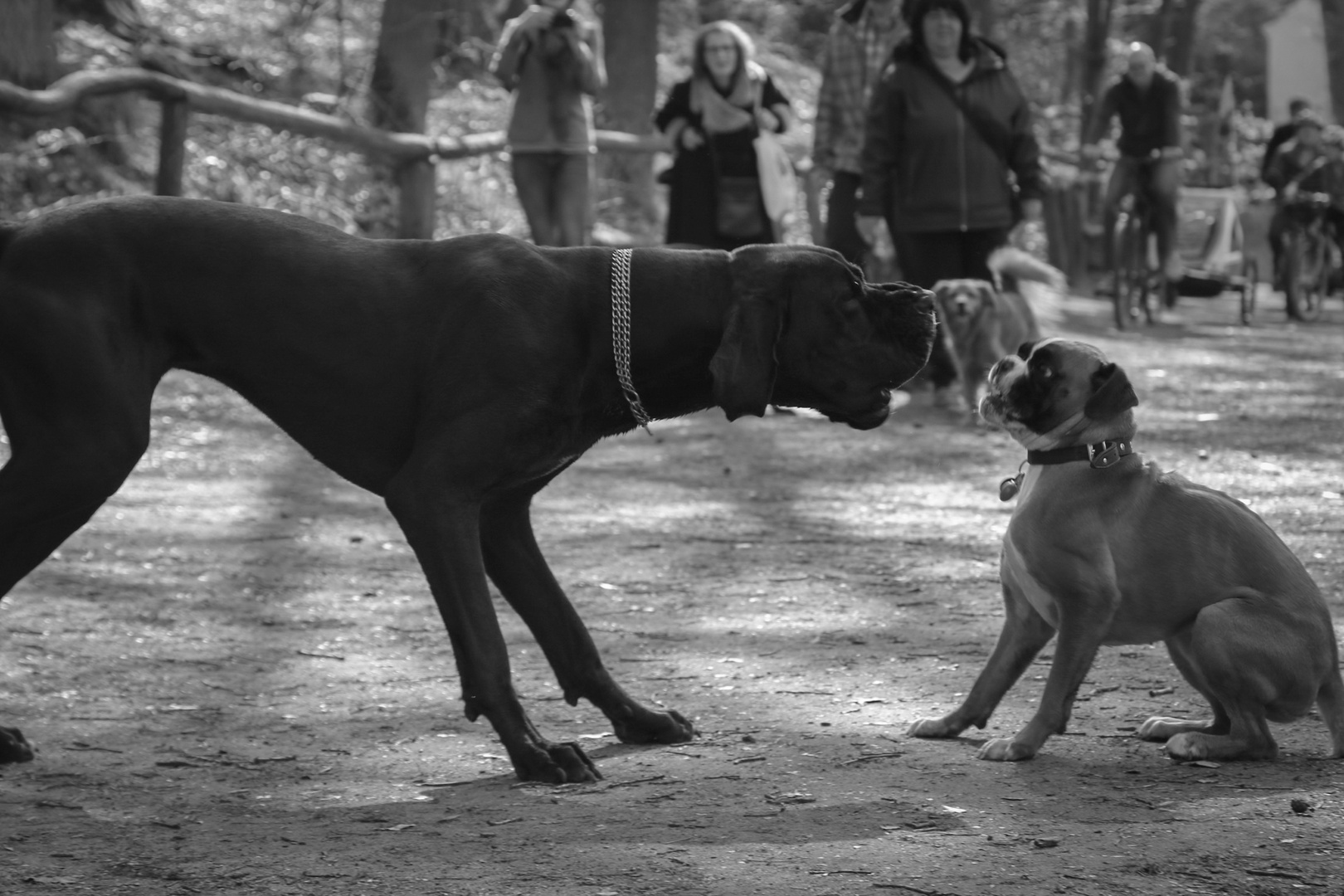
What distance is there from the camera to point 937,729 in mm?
4691

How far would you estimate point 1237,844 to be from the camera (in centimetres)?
363

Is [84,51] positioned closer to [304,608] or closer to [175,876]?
[304,608]

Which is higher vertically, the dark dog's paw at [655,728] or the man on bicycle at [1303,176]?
the man on bicycle at [1303,176]

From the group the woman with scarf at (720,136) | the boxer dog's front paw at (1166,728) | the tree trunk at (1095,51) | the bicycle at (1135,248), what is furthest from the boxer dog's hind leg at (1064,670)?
the tree trunk at (1095,51)

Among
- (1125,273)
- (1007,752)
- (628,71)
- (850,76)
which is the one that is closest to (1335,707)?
(1007,752)

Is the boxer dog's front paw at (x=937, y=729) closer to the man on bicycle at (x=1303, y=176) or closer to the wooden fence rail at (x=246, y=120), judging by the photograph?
the wooden fence rail at (x=246, y=120)

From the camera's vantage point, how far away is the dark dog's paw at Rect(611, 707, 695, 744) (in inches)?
187

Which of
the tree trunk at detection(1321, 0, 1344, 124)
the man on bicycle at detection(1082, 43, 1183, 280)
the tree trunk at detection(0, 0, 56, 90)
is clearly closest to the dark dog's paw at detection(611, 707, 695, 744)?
the tree trunk at detection(0, 0, 56, 90)

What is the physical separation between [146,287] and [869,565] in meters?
3.48

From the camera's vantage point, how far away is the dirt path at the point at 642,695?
3.65m

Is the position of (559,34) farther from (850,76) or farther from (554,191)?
(850,76)

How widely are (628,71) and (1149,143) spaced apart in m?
Result: 6.14

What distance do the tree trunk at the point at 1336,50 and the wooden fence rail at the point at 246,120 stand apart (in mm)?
24680

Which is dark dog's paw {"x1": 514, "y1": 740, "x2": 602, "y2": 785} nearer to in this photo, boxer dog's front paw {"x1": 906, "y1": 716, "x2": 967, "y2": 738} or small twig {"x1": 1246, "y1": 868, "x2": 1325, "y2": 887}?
boxer dog's front paw {"x1": 906, "y1": 716, "x2": 967, "y2": 738}
